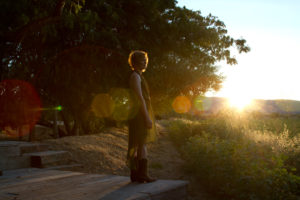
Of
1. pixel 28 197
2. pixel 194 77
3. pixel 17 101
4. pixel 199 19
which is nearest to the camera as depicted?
pixel 28 197

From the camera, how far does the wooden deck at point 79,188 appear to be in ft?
11.2

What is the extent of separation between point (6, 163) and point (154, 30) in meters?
5.36

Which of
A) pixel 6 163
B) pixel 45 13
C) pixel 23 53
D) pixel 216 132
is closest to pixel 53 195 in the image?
pixel 6 163

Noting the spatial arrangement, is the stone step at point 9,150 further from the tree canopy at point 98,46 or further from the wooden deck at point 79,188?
the tree canopy at point 98,46

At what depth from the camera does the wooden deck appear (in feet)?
11.2

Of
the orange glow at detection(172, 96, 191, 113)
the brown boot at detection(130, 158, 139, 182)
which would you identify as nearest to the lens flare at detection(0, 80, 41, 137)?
the brown boot at detection(130, 158, 139, 182)

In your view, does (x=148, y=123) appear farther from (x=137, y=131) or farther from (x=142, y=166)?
(x=142, y=166)

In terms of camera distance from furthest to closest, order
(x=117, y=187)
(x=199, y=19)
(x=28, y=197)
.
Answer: (x=199, y=19) < (x=117, y=187) < (x=28, y=197)

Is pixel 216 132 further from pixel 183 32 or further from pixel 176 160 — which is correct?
pixel 183 32

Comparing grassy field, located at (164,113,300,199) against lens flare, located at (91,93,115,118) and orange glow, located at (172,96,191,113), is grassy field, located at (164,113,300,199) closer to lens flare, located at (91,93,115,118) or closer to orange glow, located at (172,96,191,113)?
lens flare, located at (91,93,115,118)

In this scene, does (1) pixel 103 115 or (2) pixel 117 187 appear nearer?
(2) pixel 117 187

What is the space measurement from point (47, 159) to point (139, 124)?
261 centimetres

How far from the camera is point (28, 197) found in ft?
11.2

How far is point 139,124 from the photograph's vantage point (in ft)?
13.2
